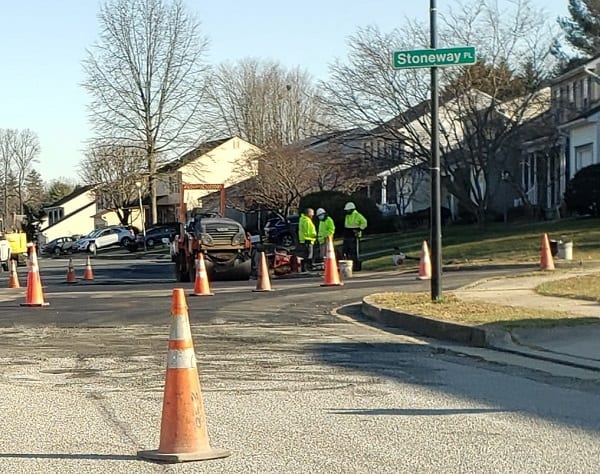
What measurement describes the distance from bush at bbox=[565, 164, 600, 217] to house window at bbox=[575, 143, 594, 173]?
16.0 ft

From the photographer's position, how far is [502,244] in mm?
29609

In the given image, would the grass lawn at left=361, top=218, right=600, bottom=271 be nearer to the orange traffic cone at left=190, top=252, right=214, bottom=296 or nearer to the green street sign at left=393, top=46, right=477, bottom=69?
the orange traffic cone at left=190, top=252, right=214, bottom=296

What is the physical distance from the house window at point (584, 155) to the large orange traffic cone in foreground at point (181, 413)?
117 feet

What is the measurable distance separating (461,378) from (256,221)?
61525 millimetres

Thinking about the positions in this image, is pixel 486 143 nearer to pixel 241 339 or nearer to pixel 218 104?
pixel 241 339

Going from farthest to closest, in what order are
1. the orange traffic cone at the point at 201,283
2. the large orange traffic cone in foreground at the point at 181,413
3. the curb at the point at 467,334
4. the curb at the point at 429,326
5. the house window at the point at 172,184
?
the house window at the point at 172,184 < the orange traffic cone at the point at 201,283 < the curb at the point at 429,326 < the curb at the point at 467,334 < the large orange traffic cone in foreground at the point at 181,413

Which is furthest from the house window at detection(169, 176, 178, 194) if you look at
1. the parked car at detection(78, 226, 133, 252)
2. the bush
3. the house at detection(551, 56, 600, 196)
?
the bush

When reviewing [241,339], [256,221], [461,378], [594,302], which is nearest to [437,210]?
[594,302]

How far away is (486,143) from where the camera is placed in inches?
1414

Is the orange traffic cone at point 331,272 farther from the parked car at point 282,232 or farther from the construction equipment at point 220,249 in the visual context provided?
the parked car at point 282,232

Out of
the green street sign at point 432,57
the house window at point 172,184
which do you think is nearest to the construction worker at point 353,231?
the green street sign at point 432,57

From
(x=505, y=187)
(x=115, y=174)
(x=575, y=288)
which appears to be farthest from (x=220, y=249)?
(x=115, y=174)

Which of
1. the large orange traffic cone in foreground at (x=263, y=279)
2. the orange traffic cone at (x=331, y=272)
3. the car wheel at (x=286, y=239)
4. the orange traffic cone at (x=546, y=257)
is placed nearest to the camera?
the large orange traffic cone in foreground at (x=263, y=279)

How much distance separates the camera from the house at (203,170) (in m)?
66.1
